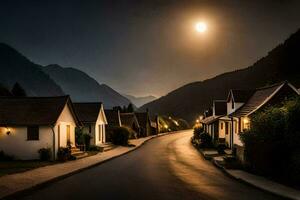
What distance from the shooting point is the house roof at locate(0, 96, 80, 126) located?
32.0 metres

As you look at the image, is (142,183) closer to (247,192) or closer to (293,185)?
(247,192)

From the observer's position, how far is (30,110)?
110 feet

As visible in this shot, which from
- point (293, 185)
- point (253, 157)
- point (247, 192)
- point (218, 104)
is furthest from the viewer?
point (218, 104)

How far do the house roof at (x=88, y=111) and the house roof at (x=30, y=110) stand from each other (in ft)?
39.6

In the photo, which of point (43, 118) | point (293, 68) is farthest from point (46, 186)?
point (293, 68)

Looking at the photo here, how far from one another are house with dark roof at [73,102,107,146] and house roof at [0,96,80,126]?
1194cm

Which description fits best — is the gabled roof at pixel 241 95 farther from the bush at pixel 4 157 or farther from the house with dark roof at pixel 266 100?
the bush at pixel 4 157

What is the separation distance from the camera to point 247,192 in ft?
52.2

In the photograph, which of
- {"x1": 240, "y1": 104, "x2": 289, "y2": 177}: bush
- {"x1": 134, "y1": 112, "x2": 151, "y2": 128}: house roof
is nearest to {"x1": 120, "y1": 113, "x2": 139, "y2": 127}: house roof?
{"x1": 134, "y1": 112, "x2": 151, "y2": 128}: house roof

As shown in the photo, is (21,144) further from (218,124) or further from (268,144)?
(218,124)

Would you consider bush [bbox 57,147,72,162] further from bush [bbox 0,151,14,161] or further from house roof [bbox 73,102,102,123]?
house roof [bbox 73,102,102,123]

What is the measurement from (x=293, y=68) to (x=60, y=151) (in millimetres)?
100186

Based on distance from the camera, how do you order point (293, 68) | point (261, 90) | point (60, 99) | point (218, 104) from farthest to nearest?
point (293, 68) < point (218, 104) < point (261, 90) < point (60, 99)

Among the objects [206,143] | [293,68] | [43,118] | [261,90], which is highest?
[293,68]
